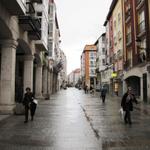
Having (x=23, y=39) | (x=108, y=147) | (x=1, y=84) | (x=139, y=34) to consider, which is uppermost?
(x=139, y=34)

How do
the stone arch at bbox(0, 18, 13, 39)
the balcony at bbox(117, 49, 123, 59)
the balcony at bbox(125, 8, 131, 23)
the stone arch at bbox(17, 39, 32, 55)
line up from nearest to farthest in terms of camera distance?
the stone arch at bbox(0, 18, 13, 39), the stone arch at bbox(17, 39, 32, 55), the balcony at bbox(125, 8, 131, 23), the balcony at bbox(117, 49, 123, 59)

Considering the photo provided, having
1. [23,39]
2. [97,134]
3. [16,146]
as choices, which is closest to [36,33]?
[23,39]

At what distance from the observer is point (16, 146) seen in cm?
848

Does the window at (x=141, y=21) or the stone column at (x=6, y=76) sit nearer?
the stone column at (x=6, y=76)

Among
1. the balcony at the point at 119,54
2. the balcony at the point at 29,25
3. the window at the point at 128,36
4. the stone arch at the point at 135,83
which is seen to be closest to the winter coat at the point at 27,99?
the balcony at the point at 29,25

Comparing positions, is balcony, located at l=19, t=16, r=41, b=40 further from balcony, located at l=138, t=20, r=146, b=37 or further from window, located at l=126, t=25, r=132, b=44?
window, located at l=126, t=25, r=132, b=44

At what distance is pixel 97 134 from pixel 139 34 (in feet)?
78.8

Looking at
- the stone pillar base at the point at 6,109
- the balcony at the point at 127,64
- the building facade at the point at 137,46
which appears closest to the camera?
the stone pillar base at the point at 6,109

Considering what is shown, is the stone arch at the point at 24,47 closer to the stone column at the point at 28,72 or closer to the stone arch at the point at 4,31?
the stone column at the point at 28,72

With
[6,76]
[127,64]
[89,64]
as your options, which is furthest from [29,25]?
[89,64]

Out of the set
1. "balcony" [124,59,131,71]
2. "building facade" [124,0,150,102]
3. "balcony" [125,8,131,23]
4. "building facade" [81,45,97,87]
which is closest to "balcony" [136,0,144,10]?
"building facade" [124,0,150,102]

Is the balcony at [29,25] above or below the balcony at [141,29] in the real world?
below

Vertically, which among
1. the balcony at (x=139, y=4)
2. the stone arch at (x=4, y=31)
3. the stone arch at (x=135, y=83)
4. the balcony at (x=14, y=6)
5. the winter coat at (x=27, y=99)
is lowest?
the winter coat at (x=27, y=99)

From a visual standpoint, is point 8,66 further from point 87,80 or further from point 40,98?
point 87,80
